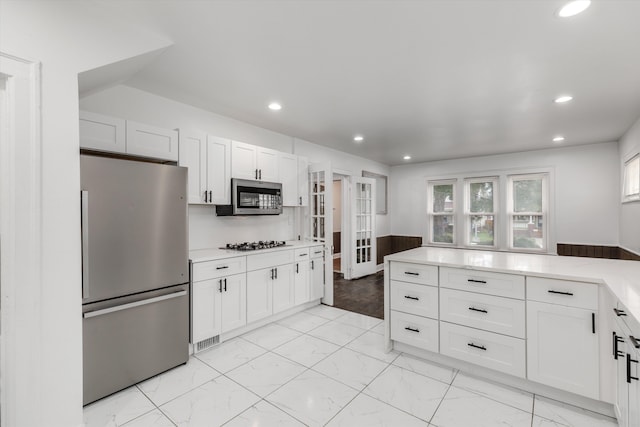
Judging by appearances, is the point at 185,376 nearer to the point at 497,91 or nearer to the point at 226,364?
the point at 226,364

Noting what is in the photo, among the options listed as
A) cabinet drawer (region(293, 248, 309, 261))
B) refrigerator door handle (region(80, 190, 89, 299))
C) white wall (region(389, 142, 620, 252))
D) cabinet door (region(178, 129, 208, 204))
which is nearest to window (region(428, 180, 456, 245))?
white wall (region(389, 142, 620, 252))

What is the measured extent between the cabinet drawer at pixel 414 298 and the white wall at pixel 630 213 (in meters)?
3.11

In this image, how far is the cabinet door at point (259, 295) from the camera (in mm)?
3112

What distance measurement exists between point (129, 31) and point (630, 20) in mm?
3091

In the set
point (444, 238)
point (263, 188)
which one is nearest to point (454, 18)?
point (263, 188)

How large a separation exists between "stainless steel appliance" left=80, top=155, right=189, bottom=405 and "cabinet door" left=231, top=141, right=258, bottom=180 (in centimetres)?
89

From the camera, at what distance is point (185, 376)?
7.61 feet

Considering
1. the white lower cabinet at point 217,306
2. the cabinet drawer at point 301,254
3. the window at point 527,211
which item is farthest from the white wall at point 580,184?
the white lower cabinet at point 217,306

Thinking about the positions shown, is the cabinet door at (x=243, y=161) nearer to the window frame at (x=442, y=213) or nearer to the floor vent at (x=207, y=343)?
the floor vent at (x=207, y=343)

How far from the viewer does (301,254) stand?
3779mm

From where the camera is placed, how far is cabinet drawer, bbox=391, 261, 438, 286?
2453 millimetres

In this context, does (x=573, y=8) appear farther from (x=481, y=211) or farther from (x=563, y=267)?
(x=481, y=211)

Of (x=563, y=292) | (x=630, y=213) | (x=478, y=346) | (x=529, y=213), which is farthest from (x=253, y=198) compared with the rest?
(x=529, y=213)

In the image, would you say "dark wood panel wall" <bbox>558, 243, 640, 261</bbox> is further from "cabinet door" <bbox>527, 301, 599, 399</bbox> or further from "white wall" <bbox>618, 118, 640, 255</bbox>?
"cabinet door" <bbox>527, 301, 599, 399</bbox>
